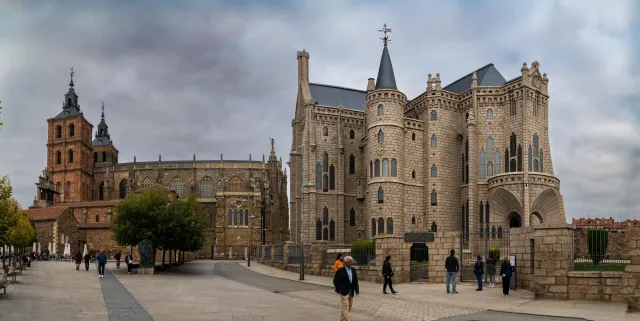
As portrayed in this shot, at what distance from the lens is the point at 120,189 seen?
9262 centimetres

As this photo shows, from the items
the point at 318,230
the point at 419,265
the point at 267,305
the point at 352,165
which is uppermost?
the point at 352,165

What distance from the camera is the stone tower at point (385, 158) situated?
4684 cm

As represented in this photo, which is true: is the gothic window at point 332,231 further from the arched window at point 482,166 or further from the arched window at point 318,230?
the arched window at point 482,166

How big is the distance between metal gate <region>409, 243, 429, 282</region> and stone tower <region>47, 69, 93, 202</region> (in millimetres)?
77706

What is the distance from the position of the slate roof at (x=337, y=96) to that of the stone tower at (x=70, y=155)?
5334 cm

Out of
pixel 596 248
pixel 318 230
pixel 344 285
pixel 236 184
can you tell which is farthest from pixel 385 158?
pixel 236 184

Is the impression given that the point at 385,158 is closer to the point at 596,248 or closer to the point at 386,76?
the point at 386,76

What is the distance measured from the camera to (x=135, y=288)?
76.1ft

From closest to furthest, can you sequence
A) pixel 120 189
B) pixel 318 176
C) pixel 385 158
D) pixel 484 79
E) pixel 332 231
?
pixel 385 158 < pixel 484 79 < pixel 332 231 < pixel 318 176 < pixel 120 189

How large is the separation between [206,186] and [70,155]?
84.1 ft

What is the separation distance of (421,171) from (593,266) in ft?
105

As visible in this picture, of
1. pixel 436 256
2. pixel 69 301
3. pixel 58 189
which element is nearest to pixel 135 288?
pixel 69 301

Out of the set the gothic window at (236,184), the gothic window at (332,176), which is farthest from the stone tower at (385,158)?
the gothic window at (236,184)

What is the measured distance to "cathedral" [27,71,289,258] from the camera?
6444 centimetres
